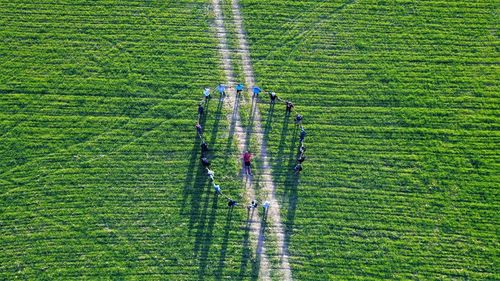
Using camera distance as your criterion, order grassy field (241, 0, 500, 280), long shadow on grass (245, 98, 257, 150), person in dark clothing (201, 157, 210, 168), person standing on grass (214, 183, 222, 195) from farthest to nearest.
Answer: long shadow on grass (245, 98, 257, 150)
person in dark clothing (201, 157, 210, 168)
person standing on grass (214, 183, 222, 195)
grassy field (241, 0, 500, 280)

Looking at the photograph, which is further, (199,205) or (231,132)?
(231,132)

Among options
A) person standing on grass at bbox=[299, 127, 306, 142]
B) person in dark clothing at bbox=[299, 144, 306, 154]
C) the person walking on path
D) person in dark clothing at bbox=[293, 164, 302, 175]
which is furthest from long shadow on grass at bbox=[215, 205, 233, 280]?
the person walking on path

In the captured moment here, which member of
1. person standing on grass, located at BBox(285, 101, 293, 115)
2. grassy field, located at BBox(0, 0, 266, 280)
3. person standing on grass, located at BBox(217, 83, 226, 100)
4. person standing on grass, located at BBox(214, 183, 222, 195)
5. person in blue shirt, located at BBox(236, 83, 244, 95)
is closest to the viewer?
grassy field, located at BBox(0, 0, 266, 280)

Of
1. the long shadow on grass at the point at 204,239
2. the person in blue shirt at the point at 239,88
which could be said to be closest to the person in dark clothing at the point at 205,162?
the long shadow on grass at the point at 204,239

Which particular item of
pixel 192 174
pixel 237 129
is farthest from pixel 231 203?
pixel 237 129

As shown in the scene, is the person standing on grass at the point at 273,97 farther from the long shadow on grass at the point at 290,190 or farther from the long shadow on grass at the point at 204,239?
the long shadow on grass at the point at 204,239

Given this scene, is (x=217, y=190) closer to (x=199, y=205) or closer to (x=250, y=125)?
(x=199, y=205)

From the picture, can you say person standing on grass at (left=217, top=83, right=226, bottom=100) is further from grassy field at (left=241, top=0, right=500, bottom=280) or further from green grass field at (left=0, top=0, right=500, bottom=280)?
grassy field at (left=241, top=0, right=500, bottom=280)
